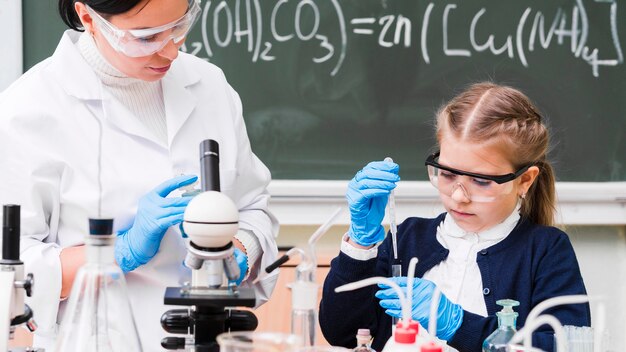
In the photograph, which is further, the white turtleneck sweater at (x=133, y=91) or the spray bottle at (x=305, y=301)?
the white turtleneck sweater at (x=133, y=91)

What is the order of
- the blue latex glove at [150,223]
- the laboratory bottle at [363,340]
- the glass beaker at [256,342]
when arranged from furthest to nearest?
1. the blue latex glove at [150,223]
2. the laboratory bottle at [363,340]
3. the glass beaker at [256,342]

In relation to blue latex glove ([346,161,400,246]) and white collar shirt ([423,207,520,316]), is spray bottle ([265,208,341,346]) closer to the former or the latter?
blue latex glove ([346,161,400,246])

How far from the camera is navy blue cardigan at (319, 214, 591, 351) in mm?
1766

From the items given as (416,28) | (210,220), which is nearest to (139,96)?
(210,220)

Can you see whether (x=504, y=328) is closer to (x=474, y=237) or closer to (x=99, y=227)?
(x=474, y=237)

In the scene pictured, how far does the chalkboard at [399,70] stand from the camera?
8.69 ft

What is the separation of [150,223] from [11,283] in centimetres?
47

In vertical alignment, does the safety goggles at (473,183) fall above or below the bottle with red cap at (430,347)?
above

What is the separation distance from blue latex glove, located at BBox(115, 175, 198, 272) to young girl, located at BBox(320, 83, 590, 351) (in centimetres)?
40

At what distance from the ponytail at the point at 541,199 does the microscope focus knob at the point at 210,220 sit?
1059 mm

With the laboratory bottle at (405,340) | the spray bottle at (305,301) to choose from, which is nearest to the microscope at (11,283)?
the spray bottle at (305,301)

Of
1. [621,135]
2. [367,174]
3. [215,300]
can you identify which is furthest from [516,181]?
[621,135]

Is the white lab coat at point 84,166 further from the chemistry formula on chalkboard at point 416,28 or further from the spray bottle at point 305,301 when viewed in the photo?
the chemistry formula on chalkboard at point 416,28

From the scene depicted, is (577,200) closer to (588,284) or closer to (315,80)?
(588,284)
